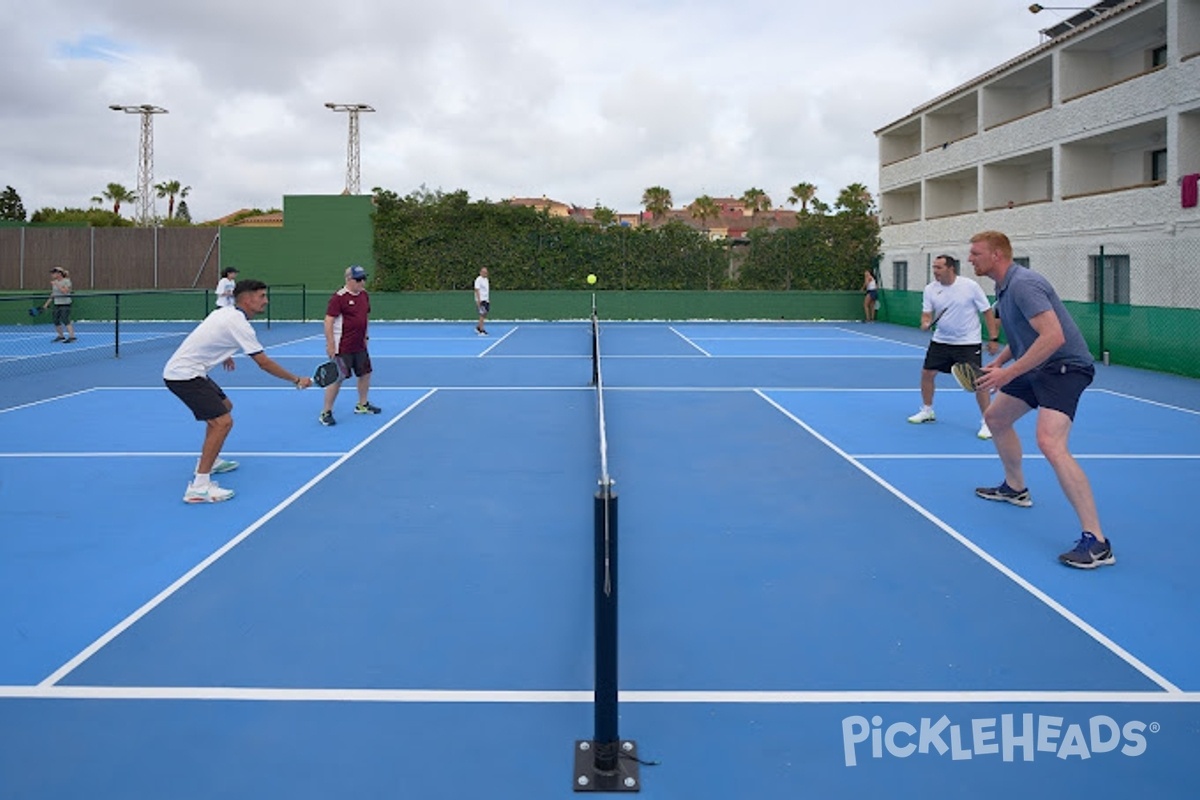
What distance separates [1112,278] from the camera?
26.1 m

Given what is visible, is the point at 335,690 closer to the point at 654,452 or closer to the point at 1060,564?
the point at 1060,564

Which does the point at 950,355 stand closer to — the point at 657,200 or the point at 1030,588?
the point at 1030,588

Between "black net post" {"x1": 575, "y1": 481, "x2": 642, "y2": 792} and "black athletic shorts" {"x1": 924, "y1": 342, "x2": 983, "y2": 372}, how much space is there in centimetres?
830

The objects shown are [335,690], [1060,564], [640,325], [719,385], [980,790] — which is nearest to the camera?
[980,790]

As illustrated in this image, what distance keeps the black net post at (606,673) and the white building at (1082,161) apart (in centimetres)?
2284

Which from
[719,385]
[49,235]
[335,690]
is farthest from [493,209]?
[335,690]

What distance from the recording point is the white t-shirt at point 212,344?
25.6 feet

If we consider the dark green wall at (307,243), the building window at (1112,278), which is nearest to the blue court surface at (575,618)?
the building window at (1112,278)

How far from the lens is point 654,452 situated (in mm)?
9688

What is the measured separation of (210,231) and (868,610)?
122 feet

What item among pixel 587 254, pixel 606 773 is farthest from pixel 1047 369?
pixel 587 254

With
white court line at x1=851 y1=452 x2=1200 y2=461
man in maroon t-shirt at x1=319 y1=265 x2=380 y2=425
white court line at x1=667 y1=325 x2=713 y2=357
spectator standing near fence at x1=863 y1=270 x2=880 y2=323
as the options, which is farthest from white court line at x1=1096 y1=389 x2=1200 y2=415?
spectator standing near fence at x1=863 y1=270 x2=880 y2=323

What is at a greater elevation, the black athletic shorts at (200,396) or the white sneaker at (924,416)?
the black athletic shorts at (200,396)

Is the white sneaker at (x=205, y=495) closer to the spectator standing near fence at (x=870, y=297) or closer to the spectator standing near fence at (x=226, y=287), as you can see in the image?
the spectator standing near fence at (x=226, y=287)
